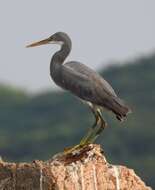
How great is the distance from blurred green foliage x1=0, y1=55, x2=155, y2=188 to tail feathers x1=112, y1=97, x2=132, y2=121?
115 feet

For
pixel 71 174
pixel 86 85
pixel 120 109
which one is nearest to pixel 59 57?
pixel 86 85

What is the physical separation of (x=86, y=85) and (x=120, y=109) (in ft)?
2.76

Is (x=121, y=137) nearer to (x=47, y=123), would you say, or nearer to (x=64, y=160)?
(x=47, y=123)

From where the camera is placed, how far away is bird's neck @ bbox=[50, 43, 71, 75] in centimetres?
1975

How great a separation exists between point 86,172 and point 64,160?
0.46m

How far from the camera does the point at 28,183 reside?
15000mm

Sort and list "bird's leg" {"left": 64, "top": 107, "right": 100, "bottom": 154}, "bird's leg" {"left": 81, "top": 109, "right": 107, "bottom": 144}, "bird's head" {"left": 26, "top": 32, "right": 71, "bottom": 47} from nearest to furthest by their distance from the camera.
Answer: "bird's leg" {"left": 64, "top": 107, "right": 100, "bottom": 154}, "bird's leg" {"left": 81, "top": 109, "right": 107, "bottom": 144}, "bird's head" {"left": 26, "top": 32, "right": 71, "bottom": 47}

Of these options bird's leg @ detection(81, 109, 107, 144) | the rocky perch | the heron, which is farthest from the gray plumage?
the rocky perch

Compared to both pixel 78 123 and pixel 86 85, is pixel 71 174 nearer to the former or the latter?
pixel 86 85

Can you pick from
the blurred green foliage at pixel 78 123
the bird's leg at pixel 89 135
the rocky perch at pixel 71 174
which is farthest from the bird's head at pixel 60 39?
the blurred green foliage at pixel 78 123

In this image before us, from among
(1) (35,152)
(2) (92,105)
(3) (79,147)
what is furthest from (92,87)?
(1) (35,152)

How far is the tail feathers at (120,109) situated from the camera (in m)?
18.7

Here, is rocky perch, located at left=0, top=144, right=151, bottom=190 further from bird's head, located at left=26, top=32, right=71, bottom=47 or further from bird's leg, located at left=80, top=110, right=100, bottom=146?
bird's head, located at left=26, top=32, right=71, bottom=47

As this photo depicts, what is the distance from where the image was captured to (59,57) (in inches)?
781
